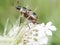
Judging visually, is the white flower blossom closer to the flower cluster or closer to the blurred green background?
the flower cluster

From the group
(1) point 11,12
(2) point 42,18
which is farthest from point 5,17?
(2) point 42,18

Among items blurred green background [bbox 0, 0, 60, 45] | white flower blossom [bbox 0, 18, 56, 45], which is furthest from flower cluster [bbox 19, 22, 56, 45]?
blurred green background [bbox 0, 0, 60, 45]

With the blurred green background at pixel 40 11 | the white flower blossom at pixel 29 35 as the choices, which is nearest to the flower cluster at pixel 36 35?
the white flower blossom at pixel 29 35

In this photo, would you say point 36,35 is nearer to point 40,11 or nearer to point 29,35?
point 29,35

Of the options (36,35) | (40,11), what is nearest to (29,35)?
(36,35)

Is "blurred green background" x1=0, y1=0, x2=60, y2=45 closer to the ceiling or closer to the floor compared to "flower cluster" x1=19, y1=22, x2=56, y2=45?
closer to the ceiling

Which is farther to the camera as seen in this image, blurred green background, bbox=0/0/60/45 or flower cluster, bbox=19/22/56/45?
blurred green background, bbox=0/0/60/45

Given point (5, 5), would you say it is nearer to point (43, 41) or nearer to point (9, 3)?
point (9, 3)

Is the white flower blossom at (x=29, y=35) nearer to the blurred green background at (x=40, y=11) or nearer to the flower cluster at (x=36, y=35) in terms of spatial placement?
the flower cluster at (x=36, y=35)
